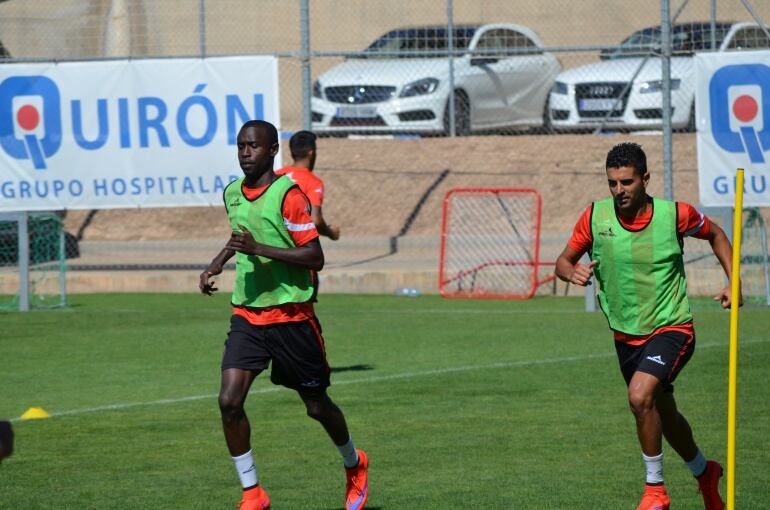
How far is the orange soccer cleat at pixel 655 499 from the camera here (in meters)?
7.04

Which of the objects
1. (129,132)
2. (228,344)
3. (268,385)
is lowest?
(268,385)

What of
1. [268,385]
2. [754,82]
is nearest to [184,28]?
[754,82]

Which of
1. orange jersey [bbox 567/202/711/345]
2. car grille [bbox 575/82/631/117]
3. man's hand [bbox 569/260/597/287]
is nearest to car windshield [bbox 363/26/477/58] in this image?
car grille [bbox 575/82/631/117]

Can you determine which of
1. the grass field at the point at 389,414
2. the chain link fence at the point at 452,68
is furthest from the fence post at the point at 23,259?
the chain link fence at the point at 452,68

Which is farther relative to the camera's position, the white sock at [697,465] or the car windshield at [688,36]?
the car windshield at [688,36]

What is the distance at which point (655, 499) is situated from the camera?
707 cm

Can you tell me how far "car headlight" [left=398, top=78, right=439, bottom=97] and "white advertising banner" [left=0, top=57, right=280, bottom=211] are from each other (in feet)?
17.3

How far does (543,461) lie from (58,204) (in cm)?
1072

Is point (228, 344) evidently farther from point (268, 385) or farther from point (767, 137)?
point (767, 137)

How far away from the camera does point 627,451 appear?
9195 mm

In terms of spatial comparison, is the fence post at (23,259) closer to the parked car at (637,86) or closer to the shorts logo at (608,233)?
the parked car at (637,86)

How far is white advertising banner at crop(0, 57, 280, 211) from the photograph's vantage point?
18.0 meters

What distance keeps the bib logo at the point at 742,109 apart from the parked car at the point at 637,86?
448 cm

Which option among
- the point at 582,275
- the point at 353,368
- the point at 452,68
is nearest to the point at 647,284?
the point at 582,275
